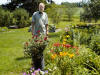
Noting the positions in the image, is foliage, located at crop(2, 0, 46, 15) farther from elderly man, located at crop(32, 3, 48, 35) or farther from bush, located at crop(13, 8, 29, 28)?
elderly man, located at crop(32, 3, 48, 35)

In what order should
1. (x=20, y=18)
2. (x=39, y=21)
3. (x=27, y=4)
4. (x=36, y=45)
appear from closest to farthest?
(x=36, y=45) → (x=39, y=21) → (x=20, y=18) → (x=27, y=4)

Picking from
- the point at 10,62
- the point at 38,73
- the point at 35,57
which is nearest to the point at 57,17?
the point at 10,62

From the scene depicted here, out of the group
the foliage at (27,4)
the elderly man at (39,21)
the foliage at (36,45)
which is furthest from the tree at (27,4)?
the foliage at (36,45)

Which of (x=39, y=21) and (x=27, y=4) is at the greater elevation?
(x=27, y=4)

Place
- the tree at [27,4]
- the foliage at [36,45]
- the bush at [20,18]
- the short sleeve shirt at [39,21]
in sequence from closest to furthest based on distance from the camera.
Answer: the foliage at [36,45], the short sleeve shirt at [39,21], the bush at [20,18], the tree at [27,4]

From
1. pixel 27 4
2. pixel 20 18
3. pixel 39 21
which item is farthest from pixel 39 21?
pixel 27 4

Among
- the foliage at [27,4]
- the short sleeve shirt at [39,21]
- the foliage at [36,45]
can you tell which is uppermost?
the foliage at [27,4]

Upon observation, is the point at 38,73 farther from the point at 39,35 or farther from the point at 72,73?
the point at 39,35

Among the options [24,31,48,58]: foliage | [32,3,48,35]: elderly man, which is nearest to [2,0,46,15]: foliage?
[32,3,48,35]: elderly man

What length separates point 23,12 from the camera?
81.9 ft

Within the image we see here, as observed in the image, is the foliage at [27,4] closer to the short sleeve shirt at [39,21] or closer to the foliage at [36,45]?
the short sleeve shirt at [39,21]

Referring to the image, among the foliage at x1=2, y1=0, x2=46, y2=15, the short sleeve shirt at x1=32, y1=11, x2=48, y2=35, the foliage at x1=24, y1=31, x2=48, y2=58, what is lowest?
the foliage at x1=24, y1=31, x2=48, y2=58

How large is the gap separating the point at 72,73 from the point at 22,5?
3040 cm

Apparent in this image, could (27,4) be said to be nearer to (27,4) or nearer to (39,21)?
(27,4)
